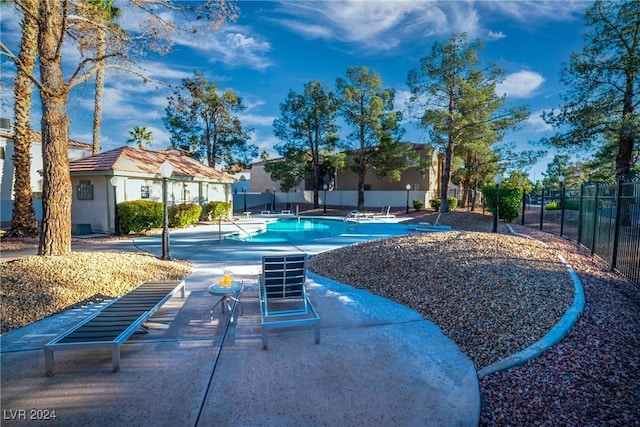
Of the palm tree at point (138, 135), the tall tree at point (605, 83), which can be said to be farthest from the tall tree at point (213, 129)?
the tall tree at point (605, 83)

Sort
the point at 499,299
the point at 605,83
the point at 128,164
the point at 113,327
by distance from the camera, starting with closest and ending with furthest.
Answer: the point at 113,327 → the point at 499,299 → the point at 605,83 → the point at 128,164

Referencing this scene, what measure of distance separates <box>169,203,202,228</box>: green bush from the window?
323 cm

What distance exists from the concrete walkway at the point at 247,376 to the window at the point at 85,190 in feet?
36.3

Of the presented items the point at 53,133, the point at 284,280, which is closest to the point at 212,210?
the point at 53,133

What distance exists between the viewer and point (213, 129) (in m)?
26.3

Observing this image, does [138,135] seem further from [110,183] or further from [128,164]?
[110,183]

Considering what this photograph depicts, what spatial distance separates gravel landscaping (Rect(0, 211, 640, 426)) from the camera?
2635 millimetres

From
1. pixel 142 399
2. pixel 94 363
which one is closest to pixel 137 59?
pixel 94 363

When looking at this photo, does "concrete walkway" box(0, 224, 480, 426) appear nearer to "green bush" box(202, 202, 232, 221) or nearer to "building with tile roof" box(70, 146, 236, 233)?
"building with tile roof" box(70, 146, 236, 233)

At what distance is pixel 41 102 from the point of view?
19.6 feet

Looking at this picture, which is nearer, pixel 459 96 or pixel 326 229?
pixel 326 229

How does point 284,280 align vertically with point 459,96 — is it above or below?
below

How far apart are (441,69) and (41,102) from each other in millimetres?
19225

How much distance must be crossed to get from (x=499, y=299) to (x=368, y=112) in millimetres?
22363
